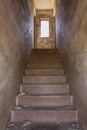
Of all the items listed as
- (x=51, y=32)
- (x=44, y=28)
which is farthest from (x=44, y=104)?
(x=44, y=28)

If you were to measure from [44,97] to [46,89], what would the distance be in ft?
1.01

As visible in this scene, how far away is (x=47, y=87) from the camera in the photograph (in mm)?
3246

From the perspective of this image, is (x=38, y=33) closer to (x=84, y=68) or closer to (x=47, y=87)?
(x=47, y=87)

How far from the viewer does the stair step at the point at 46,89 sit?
3213 millimetres

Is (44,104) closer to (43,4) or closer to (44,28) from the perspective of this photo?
(44,28)

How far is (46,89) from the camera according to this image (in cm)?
324

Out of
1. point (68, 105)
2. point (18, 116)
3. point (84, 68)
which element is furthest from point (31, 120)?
point (84, 68)

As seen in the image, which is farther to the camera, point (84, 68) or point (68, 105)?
point (68, 105)

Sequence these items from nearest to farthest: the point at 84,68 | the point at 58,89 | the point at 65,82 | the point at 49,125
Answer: the point at 84,68, the point at 49,125, the point at 58,89, the point at 65,82

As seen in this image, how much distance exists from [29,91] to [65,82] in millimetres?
797

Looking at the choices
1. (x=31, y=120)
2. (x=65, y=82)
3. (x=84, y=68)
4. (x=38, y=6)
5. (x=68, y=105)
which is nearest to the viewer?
(x=84, y=68)

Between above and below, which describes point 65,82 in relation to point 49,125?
above

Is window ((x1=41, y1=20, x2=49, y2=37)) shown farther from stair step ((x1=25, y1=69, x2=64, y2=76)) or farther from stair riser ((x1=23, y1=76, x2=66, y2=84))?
stair riser ((x1=23, y1=76, x2=66, y2=84))

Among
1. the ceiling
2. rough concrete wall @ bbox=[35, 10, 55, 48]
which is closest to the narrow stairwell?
rough concrete wall @ bbox=[35, 10, 55, 48]
